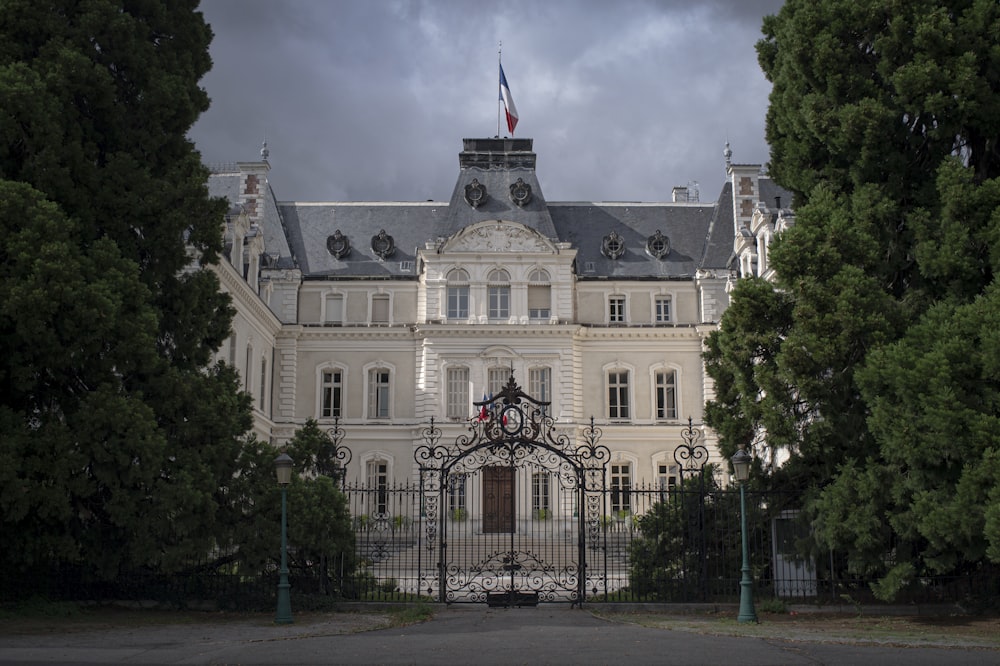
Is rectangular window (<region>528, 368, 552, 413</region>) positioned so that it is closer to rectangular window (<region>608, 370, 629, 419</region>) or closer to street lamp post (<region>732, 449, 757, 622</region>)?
rectangular window (<region>608, 370, 629, 419</region>)

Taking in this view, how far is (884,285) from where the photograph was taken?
17.4 metres

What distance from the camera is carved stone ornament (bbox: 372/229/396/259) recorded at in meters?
41.3

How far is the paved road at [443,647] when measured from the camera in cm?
1136

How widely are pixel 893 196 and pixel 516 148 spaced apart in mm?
26504

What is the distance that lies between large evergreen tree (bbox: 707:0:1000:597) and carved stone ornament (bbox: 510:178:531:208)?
73.8 feet

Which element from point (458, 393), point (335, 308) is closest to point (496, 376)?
point (458, 393)

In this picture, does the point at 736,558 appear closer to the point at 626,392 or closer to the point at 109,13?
the point at 109,13

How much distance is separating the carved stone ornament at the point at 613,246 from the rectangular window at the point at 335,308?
35.5 feet

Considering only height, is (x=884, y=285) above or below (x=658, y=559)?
above

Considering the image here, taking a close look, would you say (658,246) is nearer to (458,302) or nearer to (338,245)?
(458,302)

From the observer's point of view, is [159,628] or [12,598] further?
[12,598]

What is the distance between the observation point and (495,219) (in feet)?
128

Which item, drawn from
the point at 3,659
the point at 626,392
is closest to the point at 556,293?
the point at 626,392

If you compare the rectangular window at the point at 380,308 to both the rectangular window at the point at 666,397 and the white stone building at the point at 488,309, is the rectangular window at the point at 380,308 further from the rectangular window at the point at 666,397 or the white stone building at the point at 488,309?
the rectangular window at the point at 666,397
